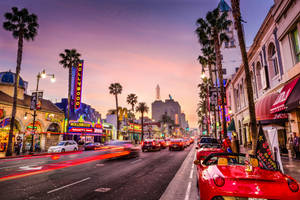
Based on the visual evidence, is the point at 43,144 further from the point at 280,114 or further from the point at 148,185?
the point at 280,114

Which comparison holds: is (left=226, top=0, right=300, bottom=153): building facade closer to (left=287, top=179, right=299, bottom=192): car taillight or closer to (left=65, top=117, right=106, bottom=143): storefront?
(left=287, top=179, right=299, bottom=192): car taillight

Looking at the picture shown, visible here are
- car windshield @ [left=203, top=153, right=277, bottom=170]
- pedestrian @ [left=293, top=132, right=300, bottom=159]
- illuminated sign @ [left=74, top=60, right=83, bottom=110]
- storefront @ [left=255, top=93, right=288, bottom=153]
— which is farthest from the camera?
illuminated sign @ [left=74, top=60, right=83, bottom=110]

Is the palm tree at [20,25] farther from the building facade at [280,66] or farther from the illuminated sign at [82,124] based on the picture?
Answer: the building facade at [280,66]

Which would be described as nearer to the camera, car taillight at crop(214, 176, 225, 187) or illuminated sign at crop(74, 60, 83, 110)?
car taillight at crop(214, 176, 225, 187)

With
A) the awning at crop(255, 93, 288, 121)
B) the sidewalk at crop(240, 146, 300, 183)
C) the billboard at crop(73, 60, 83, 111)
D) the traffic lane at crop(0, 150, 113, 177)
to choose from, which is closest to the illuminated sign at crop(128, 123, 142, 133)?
the billboard at crop(73, 60, 83, 111)

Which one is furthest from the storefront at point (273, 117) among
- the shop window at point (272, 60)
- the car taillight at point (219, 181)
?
the car taillight at point (219, 181)

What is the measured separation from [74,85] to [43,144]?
37.9 feet

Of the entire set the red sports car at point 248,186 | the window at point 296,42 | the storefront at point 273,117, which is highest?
the window at point 296,42

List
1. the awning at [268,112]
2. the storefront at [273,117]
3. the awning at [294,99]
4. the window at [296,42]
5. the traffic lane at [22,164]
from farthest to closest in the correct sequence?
the storefront at [273,117] < the awning at [268,112] < the window at [296,42] < the traffic lane at [22,164] < the awning at [294,99]

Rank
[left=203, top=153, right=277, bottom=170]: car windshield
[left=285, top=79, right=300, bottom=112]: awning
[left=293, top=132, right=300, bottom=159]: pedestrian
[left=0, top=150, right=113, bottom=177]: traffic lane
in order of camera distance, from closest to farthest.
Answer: [left=203, top=153, right=277, bottom=170]: car windshield → [left=285, top=79, right=300, bottom=112]: awning → [left=0, top=150, right=113, bottom=177]: traffic lane → [left=293, top=132, right=300, bottom=159]: pedestrian

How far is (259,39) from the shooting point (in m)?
18.6

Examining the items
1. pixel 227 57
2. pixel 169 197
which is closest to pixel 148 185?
pixel 169 197

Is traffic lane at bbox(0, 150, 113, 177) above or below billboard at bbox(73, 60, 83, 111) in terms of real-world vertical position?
below

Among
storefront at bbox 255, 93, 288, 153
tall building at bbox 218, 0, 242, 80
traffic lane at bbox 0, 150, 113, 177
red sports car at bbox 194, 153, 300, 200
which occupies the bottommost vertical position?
traffic lane at bbox 0, 150, 113, 177
